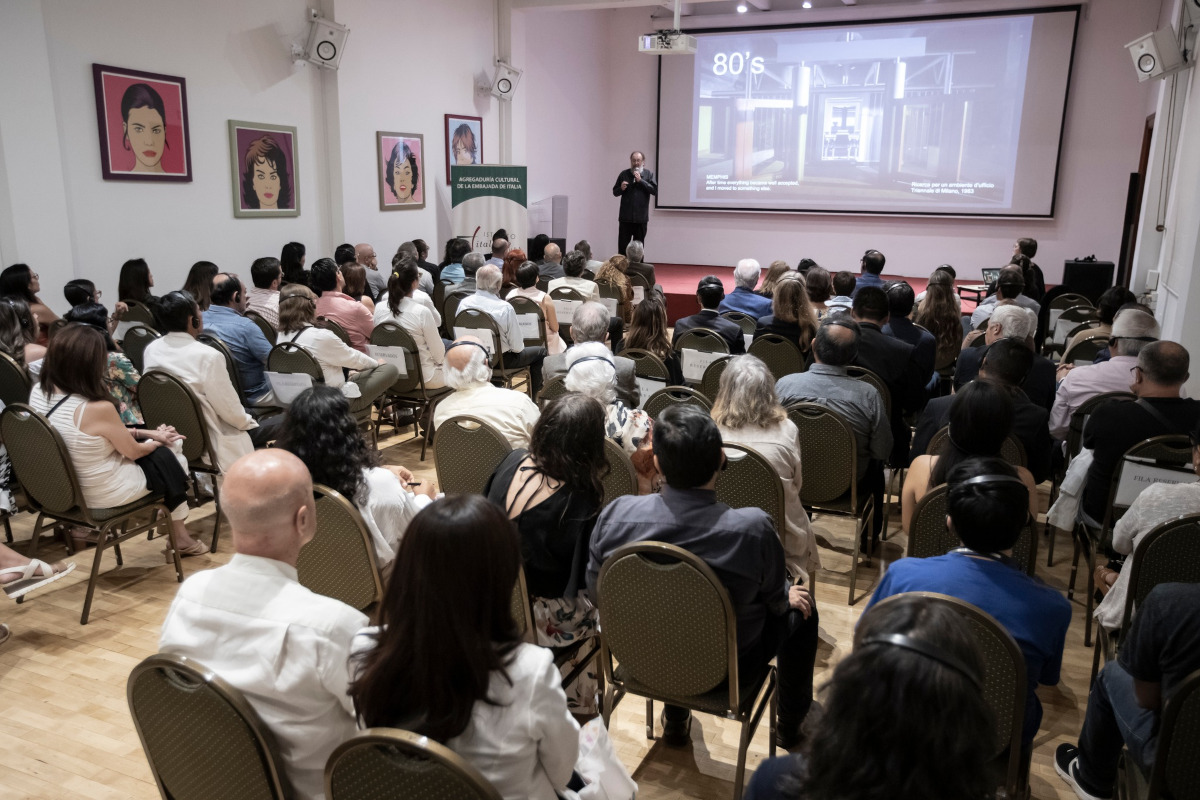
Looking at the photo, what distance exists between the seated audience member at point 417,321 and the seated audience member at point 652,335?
56.5 inches

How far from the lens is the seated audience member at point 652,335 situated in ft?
16.2

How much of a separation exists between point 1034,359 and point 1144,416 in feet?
3.28

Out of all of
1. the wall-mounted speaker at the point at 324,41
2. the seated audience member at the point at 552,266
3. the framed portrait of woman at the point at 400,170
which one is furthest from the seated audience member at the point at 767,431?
the framed portrait of woman at the point at 400,170

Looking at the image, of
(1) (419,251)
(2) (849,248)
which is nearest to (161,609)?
(1) (419,251)

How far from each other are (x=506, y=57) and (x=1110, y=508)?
10.4m

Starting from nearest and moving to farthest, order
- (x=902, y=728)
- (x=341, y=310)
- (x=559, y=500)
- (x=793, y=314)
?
1. (x=902, y=728)
2. (x=559, y=500)
3. (x=793, y=314)
4. (x=341, y=310)

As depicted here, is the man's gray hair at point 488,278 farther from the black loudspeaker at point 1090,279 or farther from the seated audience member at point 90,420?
the black loudspeaker at point 1090,279

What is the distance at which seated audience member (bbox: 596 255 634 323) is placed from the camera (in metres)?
8.24

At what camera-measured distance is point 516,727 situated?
1489 mm

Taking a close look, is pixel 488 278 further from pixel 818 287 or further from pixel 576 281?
pixel 818 287

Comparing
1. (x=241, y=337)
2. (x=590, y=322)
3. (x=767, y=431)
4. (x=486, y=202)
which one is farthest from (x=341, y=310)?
(x=486, y=202)

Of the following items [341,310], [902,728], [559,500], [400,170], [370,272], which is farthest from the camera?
[400,170]

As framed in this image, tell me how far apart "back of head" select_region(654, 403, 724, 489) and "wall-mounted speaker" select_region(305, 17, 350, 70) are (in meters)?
7.78

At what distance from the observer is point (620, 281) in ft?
27.2
